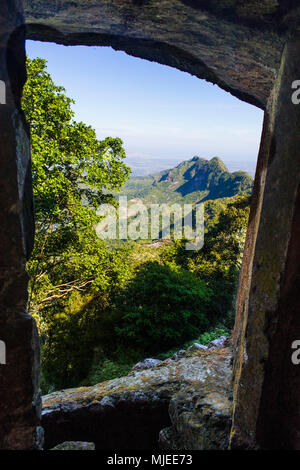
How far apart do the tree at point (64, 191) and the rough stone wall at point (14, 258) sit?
14.5 feet

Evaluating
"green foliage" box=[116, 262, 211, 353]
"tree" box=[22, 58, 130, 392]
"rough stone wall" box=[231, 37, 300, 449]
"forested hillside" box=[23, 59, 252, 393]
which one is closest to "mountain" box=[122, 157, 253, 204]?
"green foliage" box=[116, 262, 211, 353]

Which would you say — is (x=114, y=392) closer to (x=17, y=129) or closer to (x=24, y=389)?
(x=24, y=389)

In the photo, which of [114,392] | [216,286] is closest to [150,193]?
[216,286]

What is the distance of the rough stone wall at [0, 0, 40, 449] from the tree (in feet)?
14.5

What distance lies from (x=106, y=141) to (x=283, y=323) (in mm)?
8986

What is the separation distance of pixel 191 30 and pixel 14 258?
3.06 m

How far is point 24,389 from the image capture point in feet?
8.32

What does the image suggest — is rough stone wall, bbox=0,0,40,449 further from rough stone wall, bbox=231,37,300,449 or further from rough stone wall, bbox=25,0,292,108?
rough stone wall, bbox=231,37,300,449

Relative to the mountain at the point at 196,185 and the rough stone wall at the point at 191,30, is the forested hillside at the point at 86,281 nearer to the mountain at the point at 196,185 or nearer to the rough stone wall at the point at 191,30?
the rough stone wall at the point at 191,30

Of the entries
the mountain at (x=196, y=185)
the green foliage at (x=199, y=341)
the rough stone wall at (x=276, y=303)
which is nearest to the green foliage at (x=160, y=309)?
the green foliage at (x=199, y=341)

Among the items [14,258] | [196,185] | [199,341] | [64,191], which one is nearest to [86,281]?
[64,191]

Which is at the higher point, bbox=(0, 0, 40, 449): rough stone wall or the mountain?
the mountain

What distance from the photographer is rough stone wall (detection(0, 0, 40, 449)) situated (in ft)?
7.48

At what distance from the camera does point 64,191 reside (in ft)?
26.9
